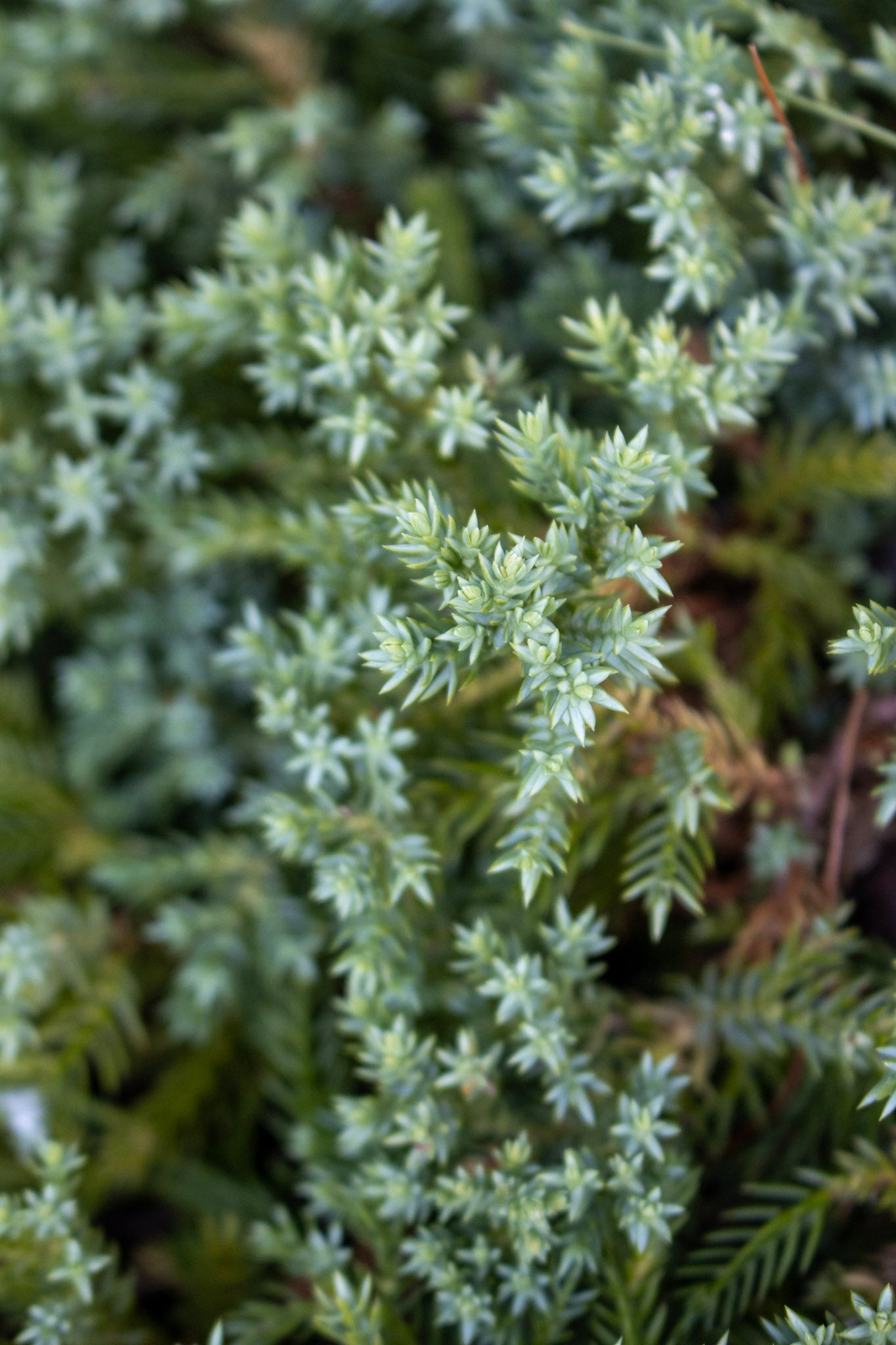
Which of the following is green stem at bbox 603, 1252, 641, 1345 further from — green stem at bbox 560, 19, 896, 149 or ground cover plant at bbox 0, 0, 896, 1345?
green stem at bbox 560, 19, 896, 149

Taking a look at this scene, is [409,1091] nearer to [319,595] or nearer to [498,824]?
[498,824]

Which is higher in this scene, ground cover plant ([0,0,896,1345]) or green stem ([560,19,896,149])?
green stem ([560,19,896,149])

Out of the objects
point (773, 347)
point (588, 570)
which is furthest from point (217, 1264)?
point (773, 347)

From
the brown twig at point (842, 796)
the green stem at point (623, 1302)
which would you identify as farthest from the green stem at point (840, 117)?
the green stem at point (623, 1302)

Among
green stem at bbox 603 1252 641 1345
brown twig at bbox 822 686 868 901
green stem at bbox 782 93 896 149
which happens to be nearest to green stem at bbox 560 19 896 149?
green stem at bbox 782 93 896 149

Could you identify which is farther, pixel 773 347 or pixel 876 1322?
pixel 773 347

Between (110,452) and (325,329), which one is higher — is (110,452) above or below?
below

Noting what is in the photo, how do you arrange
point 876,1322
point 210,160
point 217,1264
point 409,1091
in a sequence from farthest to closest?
point 210,160, point 217,1264, point 409,1091, point 876,1322

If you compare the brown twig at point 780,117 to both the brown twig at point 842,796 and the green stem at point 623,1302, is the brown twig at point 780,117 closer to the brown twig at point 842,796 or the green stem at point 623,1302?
the brown twig at point 842,796

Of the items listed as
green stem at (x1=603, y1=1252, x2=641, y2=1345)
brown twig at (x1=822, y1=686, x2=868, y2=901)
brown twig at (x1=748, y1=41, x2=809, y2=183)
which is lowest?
green stem at (x1=603, y1=1252, x2=641, y2=1345)
